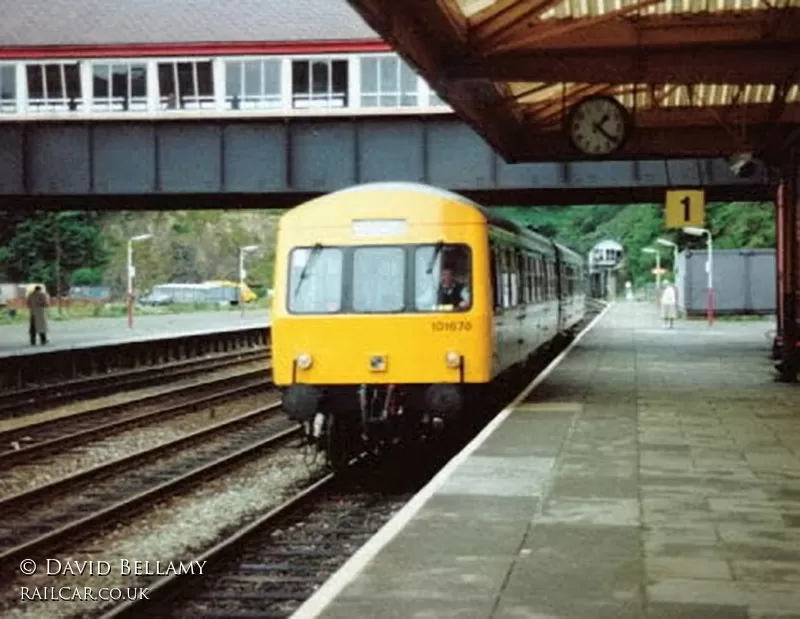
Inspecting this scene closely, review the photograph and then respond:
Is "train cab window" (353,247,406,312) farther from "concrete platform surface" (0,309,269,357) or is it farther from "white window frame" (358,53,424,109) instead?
"concrete platform surface" (0,309,269,357)

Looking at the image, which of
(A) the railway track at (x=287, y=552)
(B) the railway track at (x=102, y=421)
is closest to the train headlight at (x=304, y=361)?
(A) the railway track at (x=287, y=552)

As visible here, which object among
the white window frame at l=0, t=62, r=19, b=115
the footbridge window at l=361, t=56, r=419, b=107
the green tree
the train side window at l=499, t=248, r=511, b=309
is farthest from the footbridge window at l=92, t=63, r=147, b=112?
the green tree

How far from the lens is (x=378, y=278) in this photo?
1412cm

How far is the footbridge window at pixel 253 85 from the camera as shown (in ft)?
110

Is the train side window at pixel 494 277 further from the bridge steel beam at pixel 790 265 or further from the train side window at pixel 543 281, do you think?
the bridge steel beam at pixel 790 265

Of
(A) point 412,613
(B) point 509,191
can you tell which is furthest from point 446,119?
(A) point 412,613

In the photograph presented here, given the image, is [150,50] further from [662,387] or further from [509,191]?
Answer: [662,387]

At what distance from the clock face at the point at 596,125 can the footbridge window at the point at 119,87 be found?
1828 centimetres

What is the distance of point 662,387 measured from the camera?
795 inches

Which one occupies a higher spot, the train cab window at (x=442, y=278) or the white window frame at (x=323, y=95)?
the white window frame at (x=323, y=95)

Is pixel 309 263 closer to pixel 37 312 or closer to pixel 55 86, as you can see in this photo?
pixel 55 86

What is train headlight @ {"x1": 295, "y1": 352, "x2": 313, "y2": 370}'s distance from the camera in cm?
1380

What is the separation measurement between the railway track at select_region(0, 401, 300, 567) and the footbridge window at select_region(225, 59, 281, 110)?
15.5 meters

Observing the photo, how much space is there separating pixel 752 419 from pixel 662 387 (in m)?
4.54
